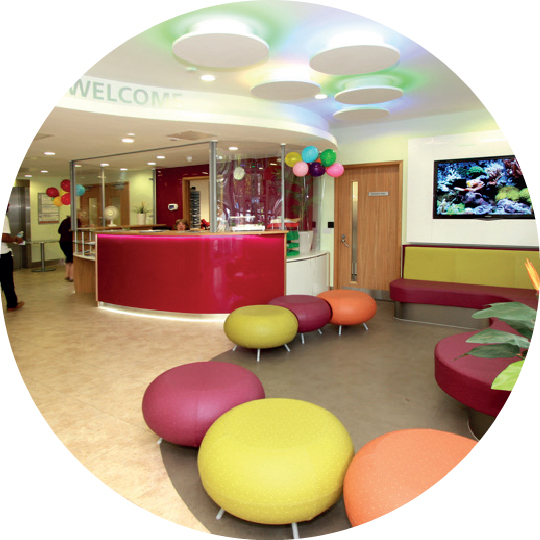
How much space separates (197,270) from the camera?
21.1 ft

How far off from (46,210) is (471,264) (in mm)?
Answer: 12253

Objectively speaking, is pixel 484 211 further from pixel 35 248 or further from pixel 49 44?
pixel 35 248

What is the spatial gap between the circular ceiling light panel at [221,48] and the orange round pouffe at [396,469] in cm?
320

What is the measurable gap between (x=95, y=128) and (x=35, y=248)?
28.7ft

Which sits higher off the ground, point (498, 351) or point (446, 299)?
point (498, 351)

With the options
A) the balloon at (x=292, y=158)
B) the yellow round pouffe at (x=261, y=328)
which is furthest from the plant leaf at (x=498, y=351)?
the balloon at (x=292, y=158)

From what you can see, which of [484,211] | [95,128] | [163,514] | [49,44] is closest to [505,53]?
[49,44]

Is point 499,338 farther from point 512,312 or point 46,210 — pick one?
point 46,210

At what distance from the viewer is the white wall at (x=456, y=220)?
6762 mm

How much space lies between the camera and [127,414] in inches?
134

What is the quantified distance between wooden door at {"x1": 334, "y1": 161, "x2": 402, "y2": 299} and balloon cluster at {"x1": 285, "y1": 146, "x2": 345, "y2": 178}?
2.84ft

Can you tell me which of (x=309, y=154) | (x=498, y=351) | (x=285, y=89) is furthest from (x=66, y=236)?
(x=498, y=351)

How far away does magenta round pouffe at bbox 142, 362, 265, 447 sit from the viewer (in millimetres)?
2701

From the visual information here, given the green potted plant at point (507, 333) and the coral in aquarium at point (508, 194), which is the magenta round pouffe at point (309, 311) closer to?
the green potted plant at point (507, 333)
